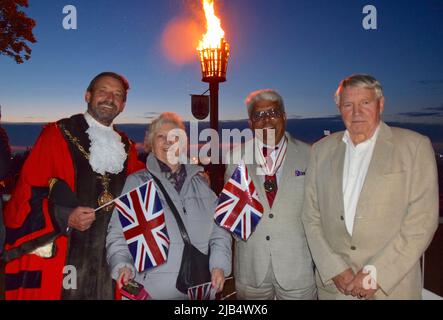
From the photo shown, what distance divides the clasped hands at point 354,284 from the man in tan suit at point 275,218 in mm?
387

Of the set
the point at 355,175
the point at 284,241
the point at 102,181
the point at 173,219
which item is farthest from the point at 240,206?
the point at 102,181

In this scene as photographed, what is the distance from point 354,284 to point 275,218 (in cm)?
83

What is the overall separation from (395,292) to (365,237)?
0.51 m

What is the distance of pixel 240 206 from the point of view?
3.46 meters

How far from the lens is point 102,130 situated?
155 inches

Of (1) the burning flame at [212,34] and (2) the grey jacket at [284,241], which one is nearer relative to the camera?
(2) the grey jacket at [284,241]

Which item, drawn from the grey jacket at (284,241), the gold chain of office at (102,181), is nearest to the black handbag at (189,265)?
the grey jacket at (284,241)

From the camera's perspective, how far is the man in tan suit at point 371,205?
9.83 ft

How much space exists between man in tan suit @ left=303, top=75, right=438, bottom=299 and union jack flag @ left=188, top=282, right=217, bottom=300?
2.98 ft

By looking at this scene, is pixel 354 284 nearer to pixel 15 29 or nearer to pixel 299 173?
pixel 299 173

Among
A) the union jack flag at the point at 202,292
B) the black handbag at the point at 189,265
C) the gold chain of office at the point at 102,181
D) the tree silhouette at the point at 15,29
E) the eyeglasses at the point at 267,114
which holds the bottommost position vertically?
the union jack flag at the point at 202,292

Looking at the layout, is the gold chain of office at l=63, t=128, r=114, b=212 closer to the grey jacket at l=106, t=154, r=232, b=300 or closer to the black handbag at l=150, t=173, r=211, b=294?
the grey jacket at l=106, t=154, r=232, b=300

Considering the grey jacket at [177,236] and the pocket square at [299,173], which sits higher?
the pocket square at [299,173]

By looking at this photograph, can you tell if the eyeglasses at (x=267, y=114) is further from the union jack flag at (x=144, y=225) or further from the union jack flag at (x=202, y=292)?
the union jack flag at (x=202, y=292)
